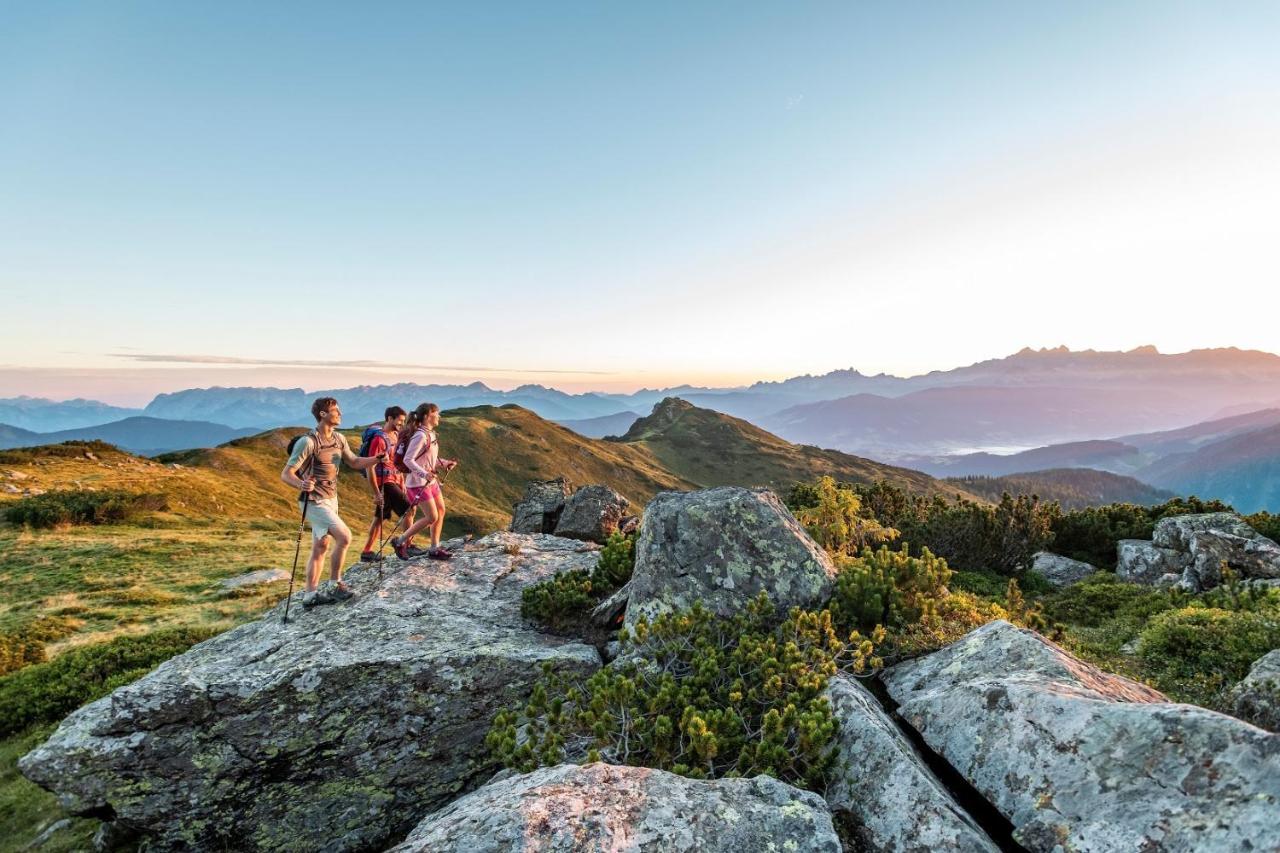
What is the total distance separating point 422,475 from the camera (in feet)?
44.4

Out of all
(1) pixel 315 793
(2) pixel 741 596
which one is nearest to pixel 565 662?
(2) pixel 741 596

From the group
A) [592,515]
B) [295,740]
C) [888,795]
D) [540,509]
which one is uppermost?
[888,795]

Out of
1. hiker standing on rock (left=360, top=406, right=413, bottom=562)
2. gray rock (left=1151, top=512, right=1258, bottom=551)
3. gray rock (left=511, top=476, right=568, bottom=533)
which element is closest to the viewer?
hiker standing on rock (left=360, top=406, right=413, bottom=562)

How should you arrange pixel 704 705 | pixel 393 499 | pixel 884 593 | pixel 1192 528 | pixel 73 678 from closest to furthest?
1. pixel 704 705
2. pixel 884 593
3. pixel 393 499
4. pixel 73 678
5. pixel 1192 528

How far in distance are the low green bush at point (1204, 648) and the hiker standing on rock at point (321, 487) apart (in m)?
15.3

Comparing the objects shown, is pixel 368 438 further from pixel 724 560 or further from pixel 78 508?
pixel 78 508

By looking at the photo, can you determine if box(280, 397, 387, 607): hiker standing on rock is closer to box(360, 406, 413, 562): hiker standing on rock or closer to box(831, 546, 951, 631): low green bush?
box(360, 406, 413, 562): hiker standing on rock

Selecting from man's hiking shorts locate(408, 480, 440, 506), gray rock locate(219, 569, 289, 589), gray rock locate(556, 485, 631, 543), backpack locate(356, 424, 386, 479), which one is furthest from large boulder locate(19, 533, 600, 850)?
gray rock locate(219, 569, 289, 589)

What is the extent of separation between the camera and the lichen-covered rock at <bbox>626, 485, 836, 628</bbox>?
956cm

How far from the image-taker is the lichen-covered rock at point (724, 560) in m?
9.56

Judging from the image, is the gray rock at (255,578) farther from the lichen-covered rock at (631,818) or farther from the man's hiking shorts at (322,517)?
the lichen-covered rock at (631,818)

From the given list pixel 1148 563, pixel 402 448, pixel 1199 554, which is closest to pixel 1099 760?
pixel 402 448

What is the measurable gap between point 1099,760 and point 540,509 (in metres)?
23.2

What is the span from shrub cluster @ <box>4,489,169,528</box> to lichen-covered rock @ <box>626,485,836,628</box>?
4592 centimetres
